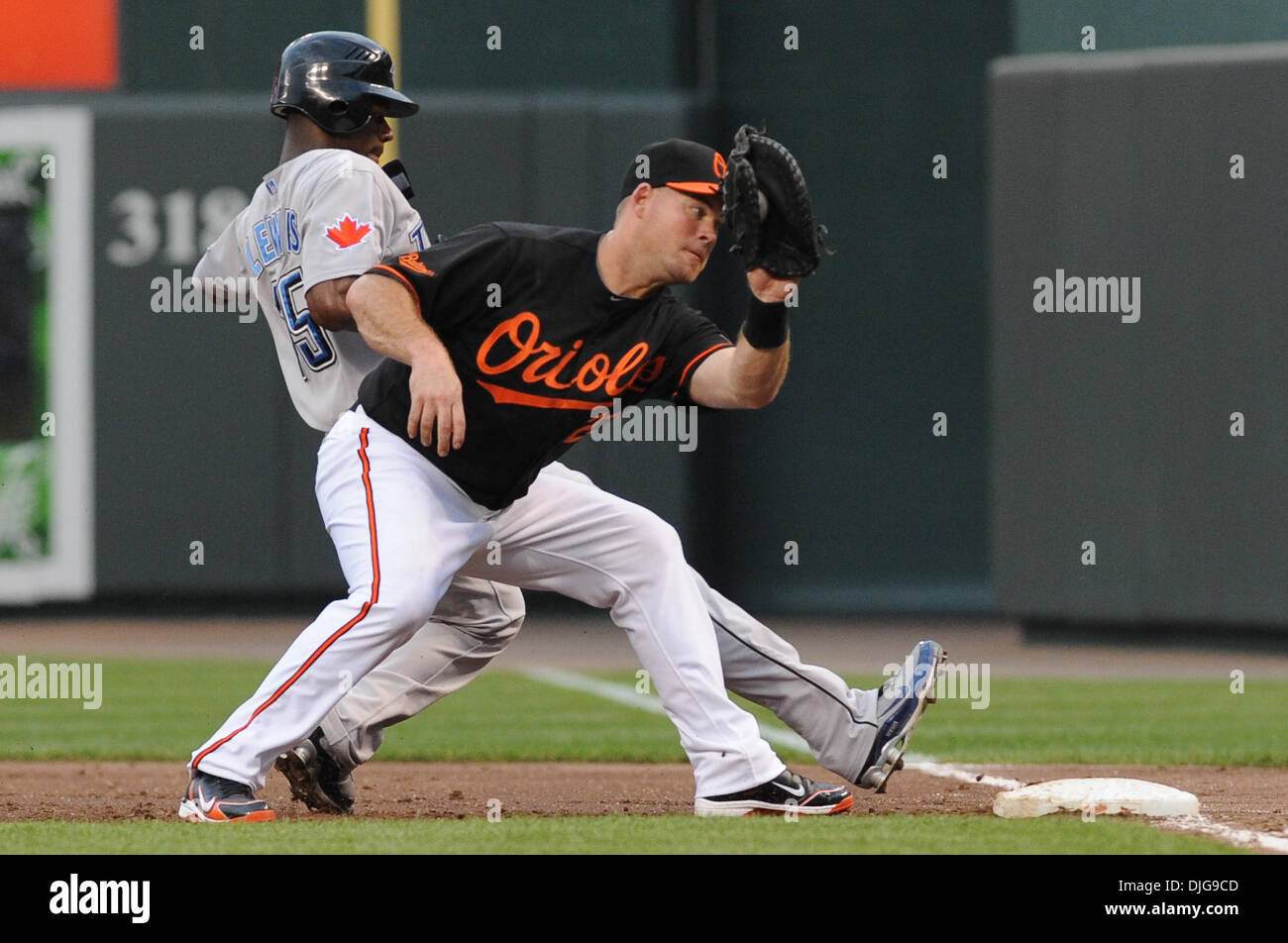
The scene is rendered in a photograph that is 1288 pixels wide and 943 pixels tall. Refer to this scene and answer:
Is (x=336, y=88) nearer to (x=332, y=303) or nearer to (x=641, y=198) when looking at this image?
(x=332, y=303)

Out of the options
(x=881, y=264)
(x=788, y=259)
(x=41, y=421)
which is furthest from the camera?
(x=881, y=264)

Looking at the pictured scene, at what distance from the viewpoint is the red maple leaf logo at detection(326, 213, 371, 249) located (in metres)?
5.09

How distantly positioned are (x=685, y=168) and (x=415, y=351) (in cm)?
80

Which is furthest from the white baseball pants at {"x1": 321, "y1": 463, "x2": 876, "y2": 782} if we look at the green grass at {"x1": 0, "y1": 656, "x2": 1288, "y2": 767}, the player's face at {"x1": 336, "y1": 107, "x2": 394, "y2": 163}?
the green grass at {"x1": 0, "y1": 656, "x2": 1288, "y2": 767}

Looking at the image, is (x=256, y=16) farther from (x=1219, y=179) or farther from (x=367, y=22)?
(x=1219, y=179)

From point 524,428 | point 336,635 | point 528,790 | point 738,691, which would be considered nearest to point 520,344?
point 524,428

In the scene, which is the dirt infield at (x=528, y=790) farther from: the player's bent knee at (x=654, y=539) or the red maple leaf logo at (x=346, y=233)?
the red maple leaf logo at (x=346, y=233)

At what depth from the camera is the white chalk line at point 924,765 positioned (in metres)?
4.56

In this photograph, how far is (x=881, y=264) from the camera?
13.9 meters

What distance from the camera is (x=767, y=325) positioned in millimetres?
4676

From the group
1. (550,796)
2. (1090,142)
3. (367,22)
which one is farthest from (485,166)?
(550,796)

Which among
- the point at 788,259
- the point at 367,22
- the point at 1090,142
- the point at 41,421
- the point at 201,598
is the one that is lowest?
the point at 201,598

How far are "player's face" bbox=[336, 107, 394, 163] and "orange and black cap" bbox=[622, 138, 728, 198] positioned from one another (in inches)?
39.6

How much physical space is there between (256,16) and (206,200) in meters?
1.40
